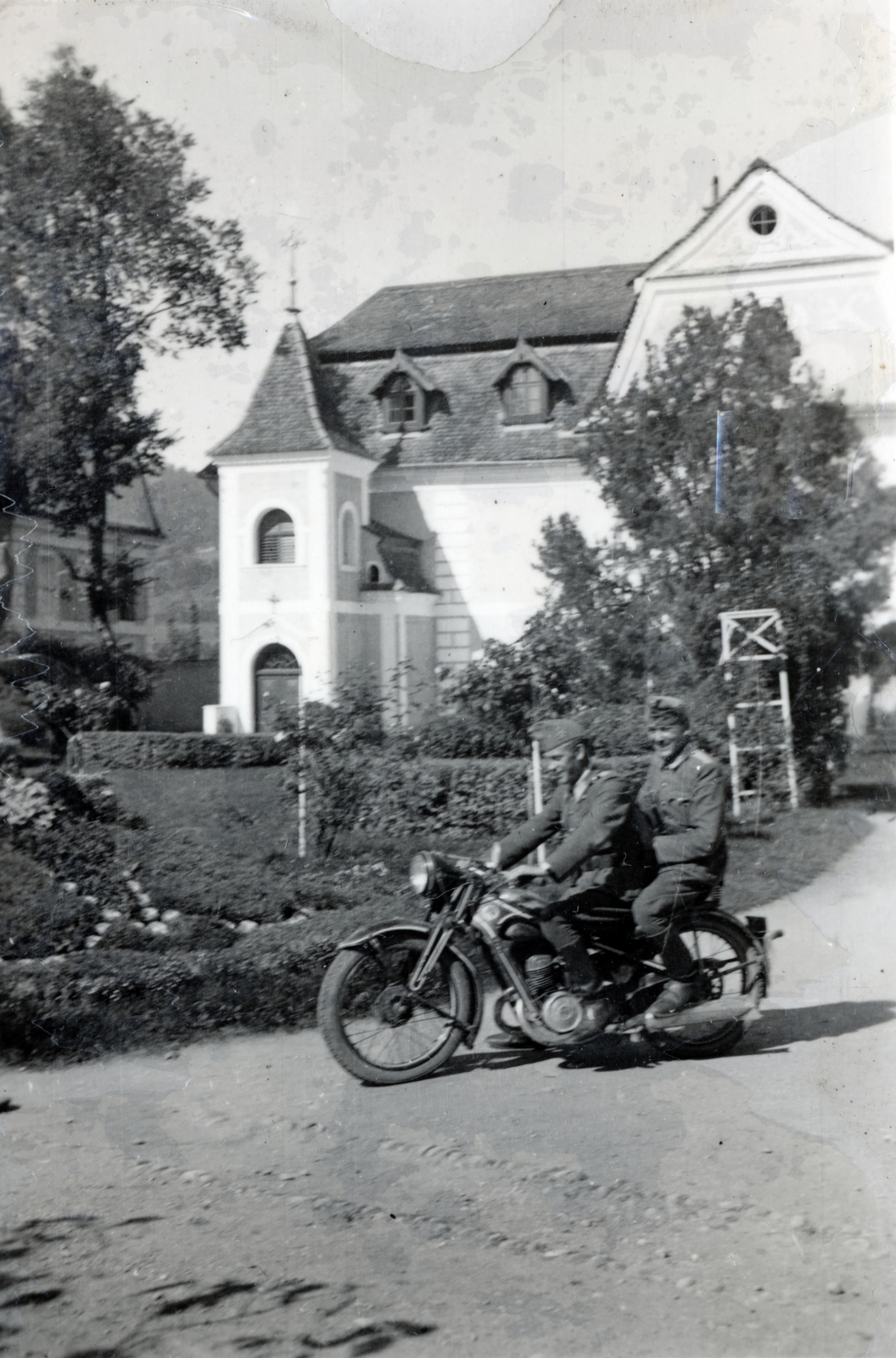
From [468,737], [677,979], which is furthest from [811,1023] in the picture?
[468,737]

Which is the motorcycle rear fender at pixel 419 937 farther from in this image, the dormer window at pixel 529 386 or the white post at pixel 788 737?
the dormer window at pixel 529 386

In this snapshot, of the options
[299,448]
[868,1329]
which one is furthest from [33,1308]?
[299,448]

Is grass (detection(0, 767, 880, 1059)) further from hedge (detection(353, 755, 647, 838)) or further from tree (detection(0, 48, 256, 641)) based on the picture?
tree (detection(0, 48, 256, 641))

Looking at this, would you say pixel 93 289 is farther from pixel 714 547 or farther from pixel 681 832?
pixel 681 832

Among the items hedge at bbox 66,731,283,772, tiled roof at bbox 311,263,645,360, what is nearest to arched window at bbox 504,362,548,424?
tiled roof at bbox 311,263,645,360

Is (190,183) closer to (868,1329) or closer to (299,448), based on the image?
(299,448)

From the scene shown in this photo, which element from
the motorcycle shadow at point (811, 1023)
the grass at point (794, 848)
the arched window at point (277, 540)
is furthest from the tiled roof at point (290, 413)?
the motorcycle shadow at point (811, 1023)
